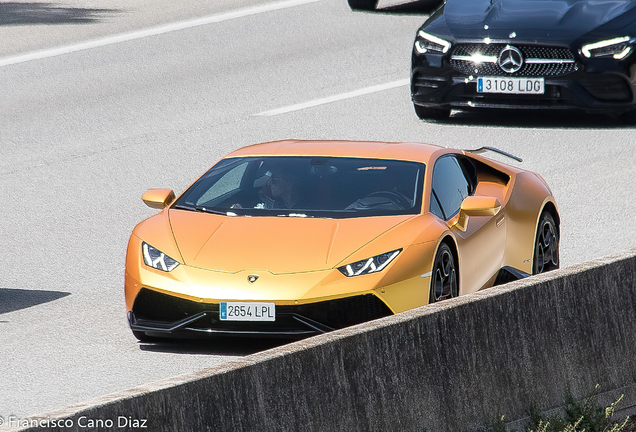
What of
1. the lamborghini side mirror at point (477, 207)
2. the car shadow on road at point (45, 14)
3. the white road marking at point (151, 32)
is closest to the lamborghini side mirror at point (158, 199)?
the lamborghini side mirror at point (477, 207)

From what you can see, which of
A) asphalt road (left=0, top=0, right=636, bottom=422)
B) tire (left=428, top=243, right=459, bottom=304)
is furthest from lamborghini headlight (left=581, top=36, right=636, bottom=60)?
tire (left=428, top=243, right=459, bottom=304)

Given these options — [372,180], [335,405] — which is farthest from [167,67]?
[335,405]

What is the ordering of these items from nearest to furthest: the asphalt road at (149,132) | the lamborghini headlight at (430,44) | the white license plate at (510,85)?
the asphalt road at (149,132), the white license plate at (510,85), the lamborghini headlight at (430,44)

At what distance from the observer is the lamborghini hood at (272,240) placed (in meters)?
7.32

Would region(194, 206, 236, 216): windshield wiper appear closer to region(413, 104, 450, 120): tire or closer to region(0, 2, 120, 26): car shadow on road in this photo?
region(413, 104, 450, 120): tire

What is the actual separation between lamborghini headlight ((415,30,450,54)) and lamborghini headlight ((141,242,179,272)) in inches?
274

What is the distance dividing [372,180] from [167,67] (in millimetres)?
8859

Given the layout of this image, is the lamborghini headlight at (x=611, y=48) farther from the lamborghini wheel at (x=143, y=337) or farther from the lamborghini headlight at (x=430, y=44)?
the lamborghini wheel at (x=143, y=337)

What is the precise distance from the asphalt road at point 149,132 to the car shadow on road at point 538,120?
0.12ft

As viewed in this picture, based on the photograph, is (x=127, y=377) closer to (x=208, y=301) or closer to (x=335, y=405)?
(x=208, y=301)

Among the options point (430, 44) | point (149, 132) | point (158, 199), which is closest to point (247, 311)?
point (158, 199)

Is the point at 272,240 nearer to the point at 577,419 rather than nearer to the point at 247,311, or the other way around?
the point at 247,311

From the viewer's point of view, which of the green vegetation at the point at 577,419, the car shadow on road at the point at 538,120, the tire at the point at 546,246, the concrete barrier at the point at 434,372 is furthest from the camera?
the car shadow on road at the point at 538,120

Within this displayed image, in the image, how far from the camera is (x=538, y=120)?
47.4 ft
